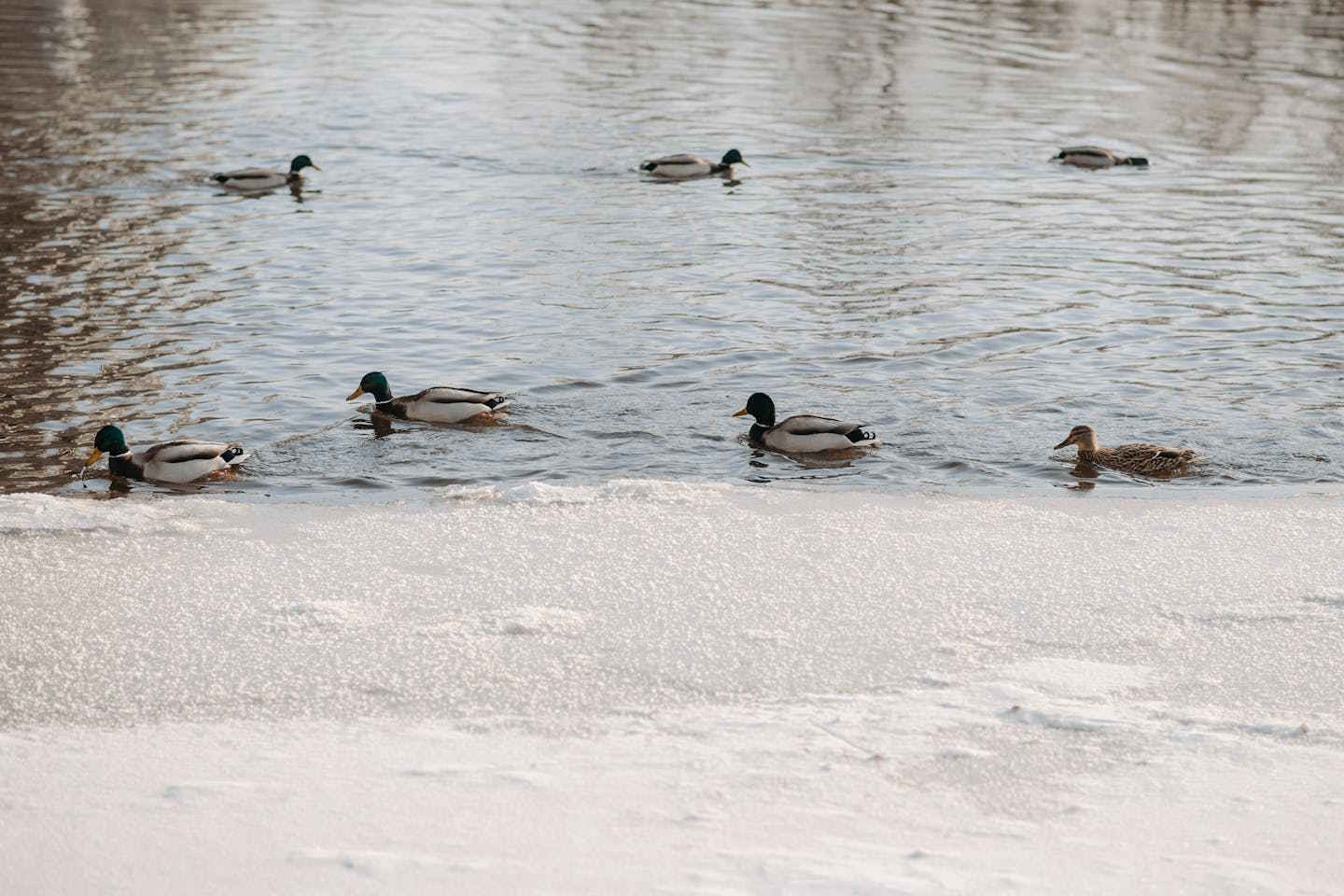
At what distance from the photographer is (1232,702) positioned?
6.95 metres

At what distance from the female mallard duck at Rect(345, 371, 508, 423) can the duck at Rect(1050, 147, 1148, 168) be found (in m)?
12.4

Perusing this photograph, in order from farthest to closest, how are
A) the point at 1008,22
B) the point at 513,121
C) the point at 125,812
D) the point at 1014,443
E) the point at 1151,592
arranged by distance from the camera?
the point at 1008,22
the point at 513,121
the point at 1014,443
the point at 1151,592
the point at 125,812

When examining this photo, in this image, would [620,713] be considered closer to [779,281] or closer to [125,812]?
[125,812]

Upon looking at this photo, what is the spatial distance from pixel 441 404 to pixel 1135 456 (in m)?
4.72

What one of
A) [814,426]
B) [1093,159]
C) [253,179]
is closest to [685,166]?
[253,179]

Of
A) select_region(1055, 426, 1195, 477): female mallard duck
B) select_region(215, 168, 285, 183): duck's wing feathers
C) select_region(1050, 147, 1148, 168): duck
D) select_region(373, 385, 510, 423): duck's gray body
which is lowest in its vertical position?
select_region(1055, 426, 1195, 477): female mallard duck

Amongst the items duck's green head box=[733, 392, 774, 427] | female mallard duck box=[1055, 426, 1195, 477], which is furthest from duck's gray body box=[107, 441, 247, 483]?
female mallard duck box=[1055, 426, 1195, 477]

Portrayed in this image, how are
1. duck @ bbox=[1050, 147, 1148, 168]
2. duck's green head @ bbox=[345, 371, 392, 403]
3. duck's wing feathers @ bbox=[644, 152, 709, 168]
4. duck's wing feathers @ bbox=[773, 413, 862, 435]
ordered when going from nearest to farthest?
duck's wing feathers @ bbox=[773, 413, 862, 435]
duck's green head @ bbox=[345, 371, 392, 403]
duck's wing feathers @ bbox=[644, 152, 709, 168]
duck @ bbox=[1050, 147, 1148, 168]

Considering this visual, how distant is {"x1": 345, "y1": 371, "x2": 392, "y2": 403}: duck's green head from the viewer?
12.3 meters

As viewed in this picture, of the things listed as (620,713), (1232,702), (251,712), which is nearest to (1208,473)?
(1232,702)

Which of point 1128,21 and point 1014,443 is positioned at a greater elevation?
point 1128,21

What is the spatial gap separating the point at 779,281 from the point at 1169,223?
5.52 m

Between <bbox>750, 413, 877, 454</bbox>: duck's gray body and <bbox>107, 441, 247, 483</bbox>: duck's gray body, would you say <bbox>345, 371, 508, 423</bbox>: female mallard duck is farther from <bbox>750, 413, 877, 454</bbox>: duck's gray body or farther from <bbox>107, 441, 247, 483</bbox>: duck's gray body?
<bbox>750, 413, 877, 454</bbox>: duck's gray body

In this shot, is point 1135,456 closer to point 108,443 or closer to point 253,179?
point 108,443
